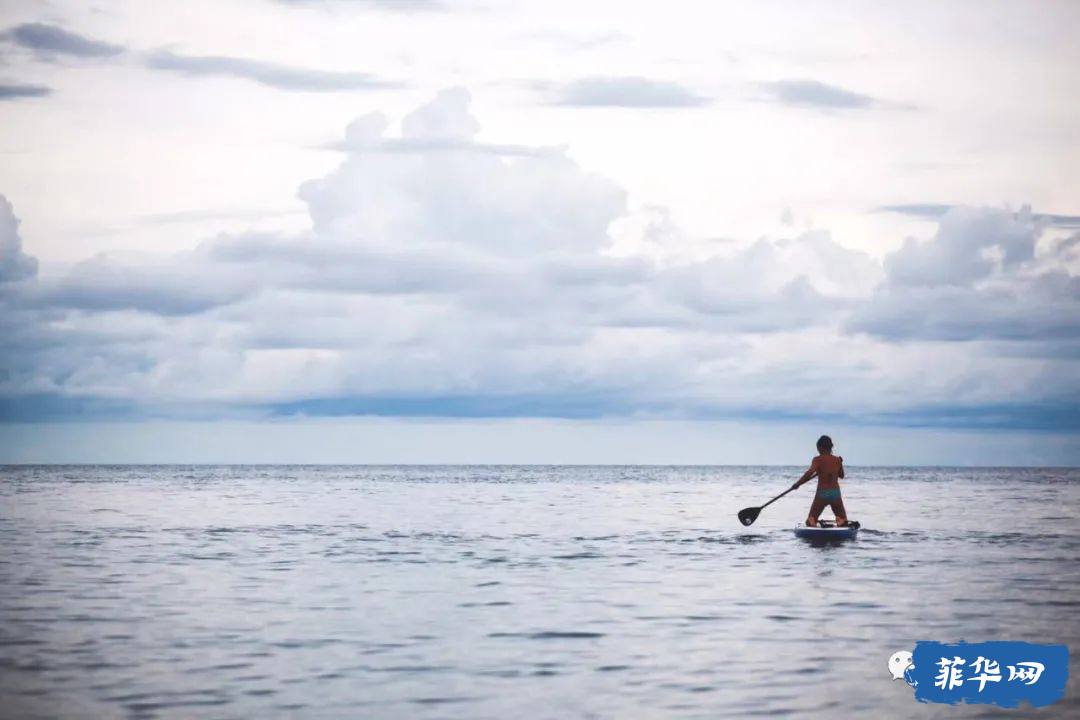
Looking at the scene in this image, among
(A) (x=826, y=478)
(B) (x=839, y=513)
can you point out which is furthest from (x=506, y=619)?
(B) (x=839, y=513)

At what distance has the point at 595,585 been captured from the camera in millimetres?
25578

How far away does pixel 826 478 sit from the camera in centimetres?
3362

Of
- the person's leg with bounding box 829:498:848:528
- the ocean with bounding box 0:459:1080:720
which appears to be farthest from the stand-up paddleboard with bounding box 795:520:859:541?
the ocean with bounding box 0:459:1080:720

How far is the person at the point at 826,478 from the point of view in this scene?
108ft

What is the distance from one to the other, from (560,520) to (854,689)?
34026mm

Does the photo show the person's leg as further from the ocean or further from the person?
the ocean

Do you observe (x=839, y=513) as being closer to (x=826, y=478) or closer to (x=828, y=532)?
(x=828, y=532)

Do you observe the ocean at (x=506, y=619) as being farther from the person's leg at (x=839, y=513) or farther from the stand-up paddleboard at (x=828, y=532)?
the person's leg at (x=839, y=513)

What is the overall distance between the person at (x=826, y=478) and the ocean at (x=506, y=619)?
1232mm

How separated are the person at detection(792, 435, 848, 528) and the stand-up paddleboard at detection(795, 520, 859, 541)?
7.7 inches

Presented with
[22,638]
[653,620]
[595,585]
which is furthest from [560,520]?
[22,638]

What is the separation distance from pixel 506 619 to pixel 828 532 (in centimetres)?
1576

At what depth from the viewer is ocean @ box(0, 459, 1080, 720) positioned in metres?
15.1

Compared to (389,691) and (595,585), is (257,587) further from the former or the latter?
(389,691)
